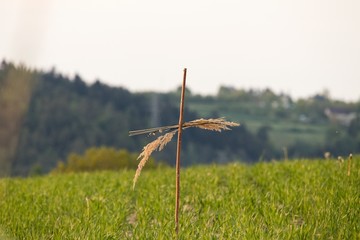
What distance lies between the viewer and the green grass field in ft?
20.5

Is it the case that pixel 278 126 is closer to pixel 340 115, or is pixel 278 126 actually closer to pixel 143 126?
pixel 340 115

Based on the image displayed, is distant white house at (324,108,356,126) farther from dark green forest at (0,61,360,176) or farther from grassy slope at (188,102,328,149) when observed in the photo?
grassy slope at (188,102,328,149)

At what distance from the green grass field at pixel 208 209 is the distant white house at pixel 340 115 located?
14788 centimetres

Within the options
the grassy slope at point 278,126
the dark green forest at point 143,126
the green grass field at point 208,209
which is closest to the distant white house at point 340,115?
the dark green forest at point 143,126

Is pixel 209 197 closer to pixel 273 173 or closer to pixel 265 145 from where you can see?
pixel 273 173

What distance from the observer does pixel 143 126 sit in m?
137

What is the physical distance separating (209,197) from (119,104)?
133 m

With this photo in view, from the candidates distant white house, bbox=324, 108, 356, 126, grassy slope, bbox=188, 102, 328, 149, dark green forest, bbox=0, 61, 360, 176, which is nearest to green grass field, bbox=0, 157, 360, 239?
dark green forest, bbox=0, 61, 360, 176

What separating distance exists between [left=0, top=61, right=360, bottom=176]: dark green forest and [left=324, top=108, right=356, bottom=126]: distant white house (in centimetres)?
26

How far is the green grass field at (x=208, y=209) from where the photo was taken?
20.5ft

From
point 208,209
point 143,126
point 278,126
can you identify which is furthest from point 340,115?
point 208,209

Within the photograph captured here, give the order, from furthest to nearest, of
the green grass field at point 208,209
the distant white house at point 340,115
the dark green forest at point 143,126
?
1. the distant white house at point 340,115
2. the dark green forest at point 143,126
3. the green grass field at point 208,209

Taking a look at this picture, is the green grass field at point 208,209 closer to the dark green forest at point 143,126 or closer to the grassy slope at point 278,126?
the dark green forest at point 143,126

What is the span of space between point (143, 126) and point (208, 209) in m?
130
